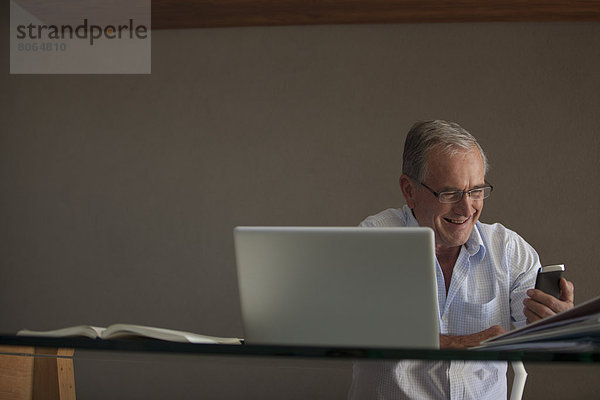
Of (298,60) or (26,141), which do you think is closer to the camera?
(298,60)

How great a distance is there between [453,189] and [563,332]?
1147 millimetres

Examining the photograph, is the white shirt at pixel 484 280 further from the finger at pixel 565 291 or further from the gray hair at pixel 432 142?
the finger at pixel 565 291

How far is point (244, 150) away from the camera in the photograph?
3.55 metres

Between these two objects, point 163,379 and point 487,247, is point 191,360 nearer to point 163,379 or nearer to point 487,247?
point 163,379

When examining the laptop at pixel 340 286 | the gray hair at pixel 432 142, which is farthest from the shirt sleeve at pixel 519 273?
the laptop at pixel 340 286

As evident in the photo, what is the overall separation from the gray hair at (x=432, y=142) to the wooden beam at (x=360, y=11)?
1.24 m

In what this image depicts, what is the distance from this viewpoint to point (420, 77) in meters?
3.42

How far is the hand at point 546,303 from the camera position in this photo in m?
1.39

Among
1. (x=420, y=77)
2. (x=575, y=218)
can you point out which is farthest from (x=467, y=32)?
(x=575, y=218)

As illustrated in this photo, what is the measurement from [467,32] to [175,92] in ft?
5.51

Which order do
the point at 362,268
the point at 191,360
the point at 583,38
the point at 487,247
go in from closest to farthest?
the point at 191,360, the point at 362,268, the point at 487,247, the point at 583,38

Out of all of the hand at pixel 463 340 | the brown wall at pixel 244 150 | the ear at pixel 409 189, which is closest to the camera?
the hand at pixel 463 340

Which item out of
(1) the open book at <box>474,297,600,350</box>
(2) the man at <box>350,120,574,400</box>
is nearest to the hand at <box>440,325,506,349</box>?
(2) the man at <box>350,120,574,400</box>

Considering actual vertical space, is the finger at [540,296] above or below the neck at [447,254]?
below
